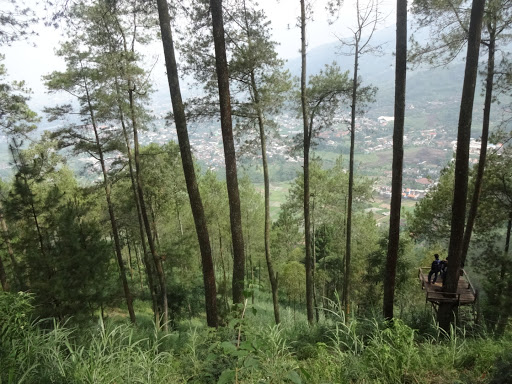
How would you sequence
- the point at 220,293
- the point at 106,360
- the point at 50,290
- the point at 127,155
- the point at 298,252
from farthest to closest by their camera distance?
the point at 298,252 < the point at 220,293 < the point at 127,155 < the point at 50,290 < the point at 106,360

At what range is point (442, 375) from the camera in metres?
2.98

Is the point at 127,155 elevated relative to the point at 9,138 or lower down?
lower down

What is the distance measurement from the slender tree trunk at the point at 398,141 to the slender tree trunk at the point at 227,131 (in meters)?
3.35

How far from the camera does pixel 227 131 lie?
6.39 m

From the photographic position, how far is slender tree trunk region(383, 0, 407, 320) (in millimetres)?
5934

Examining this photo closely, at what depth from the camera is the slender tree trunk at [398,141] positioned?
5.93 meters

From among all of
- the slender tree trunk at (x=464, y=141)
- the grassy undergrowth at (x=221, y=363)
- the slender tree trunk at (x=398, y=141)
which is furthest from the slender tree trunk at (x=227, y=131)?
the slender tree trunk at (x=464, y=141)

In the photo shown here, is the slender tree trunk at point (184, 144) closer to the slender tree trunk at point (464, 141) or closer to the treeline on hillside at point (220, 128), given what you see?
the treeline on hillside at point (220, 128)

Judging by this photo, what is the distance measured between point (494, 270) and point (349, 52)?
28.1ft

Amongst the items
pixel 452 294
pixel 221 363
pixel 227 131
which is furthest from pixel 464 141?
pixel 221 363

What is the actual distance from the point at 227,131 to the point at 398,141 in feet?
12.1

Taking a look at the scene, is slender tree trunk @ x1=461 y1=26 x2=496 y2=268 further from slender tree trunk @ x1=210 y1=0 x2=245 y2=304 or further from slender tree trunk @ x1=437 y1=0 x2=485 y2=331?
slender tree trunk @ x1=210 y1=0 x2=245 y2=304

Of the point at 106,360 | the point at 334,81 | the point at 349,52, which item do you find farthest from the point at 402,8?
the point at 106,360

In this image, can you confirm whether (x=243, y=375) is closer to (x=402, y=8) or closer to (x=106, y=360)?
(x=106, y=360)
